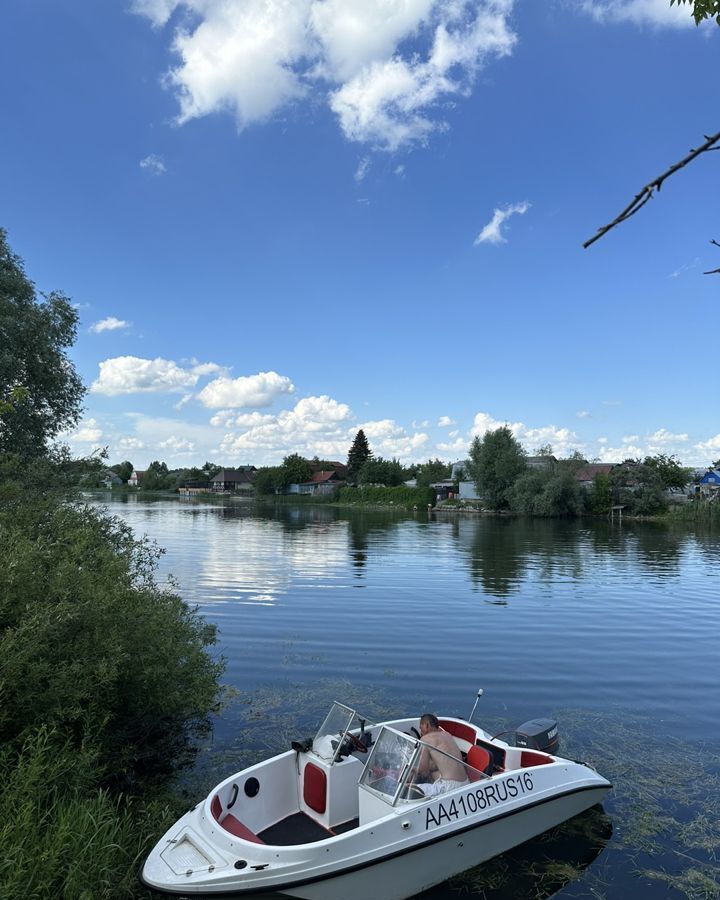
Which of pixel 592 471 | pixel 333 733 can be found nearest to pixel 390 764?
pixel 333 733

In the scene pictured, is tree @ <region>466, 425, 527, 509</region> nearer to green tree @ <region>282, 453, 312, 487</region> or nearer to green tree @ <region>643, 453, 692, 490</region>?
green tree @ <region>643, 453, 692, 490</region>

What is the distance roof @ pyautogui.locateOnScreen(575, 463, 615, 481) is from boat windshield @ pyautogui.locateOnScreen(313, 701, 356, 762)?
265ft

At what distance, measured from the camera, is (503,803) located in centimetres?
687

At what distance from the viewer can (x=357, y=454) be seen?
14475 cm

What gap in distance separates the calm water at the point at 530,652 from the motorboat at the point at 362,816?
0.61m

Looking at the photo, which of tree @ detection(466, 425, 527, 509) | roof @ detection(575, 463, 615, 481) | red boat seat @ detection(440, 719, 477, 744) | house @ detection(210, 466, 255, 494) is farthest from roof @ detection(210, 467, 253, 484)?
red boat seat @ detection(440, 719, 477, 744)

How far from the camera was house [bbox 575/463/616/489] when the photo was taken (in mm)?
85062

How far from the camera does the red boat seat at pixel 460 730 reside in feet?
27.7

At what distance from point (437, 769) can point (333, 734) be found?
147cm

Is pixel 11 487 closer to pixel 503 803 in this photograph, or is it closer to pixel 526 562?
pixel 503 803

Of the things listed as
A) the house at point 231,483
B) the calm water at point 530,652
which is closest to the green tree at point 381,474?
the house at point 231,483

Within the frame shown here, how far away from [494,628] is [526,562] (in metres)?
16.6

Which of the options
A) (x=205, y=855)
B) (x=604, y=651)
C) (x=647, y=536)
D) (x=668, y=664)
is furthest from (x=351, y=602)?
(x=647, y=536)

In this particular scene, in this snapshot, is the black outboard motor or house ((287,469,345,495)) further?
house ((287,469,345,495))
